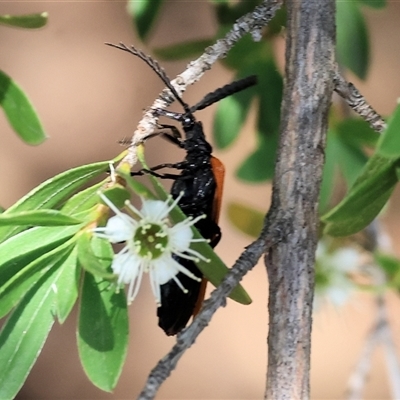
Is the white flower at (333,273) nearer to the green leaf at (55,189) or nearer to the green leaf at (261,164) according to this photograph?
the green leaf at (261,164)

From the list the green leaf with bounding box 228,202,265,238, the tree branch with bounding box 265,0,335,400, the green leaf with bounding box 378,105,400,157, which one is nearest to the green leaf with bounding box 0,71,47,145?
the tree branch with bounding box 265,0,335,400

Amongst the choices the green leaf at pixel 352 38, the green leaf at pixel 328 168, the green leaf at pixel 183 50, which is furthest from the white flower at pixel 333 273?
the green leaf at pixel 183 50

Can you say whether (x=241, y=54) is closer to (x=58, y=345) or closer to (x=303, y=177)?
(x=303, y=177)

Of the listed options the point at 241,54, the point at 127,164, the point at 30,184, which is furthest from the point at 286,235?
the point at 30,184

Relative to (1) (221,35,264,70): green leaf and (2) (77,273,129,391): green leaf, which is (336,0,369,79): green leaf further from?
(2) (77,273,129,391): green leaf

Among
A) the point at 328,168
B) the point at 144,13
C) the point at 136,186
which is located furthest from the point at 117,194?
the point at 328,168
